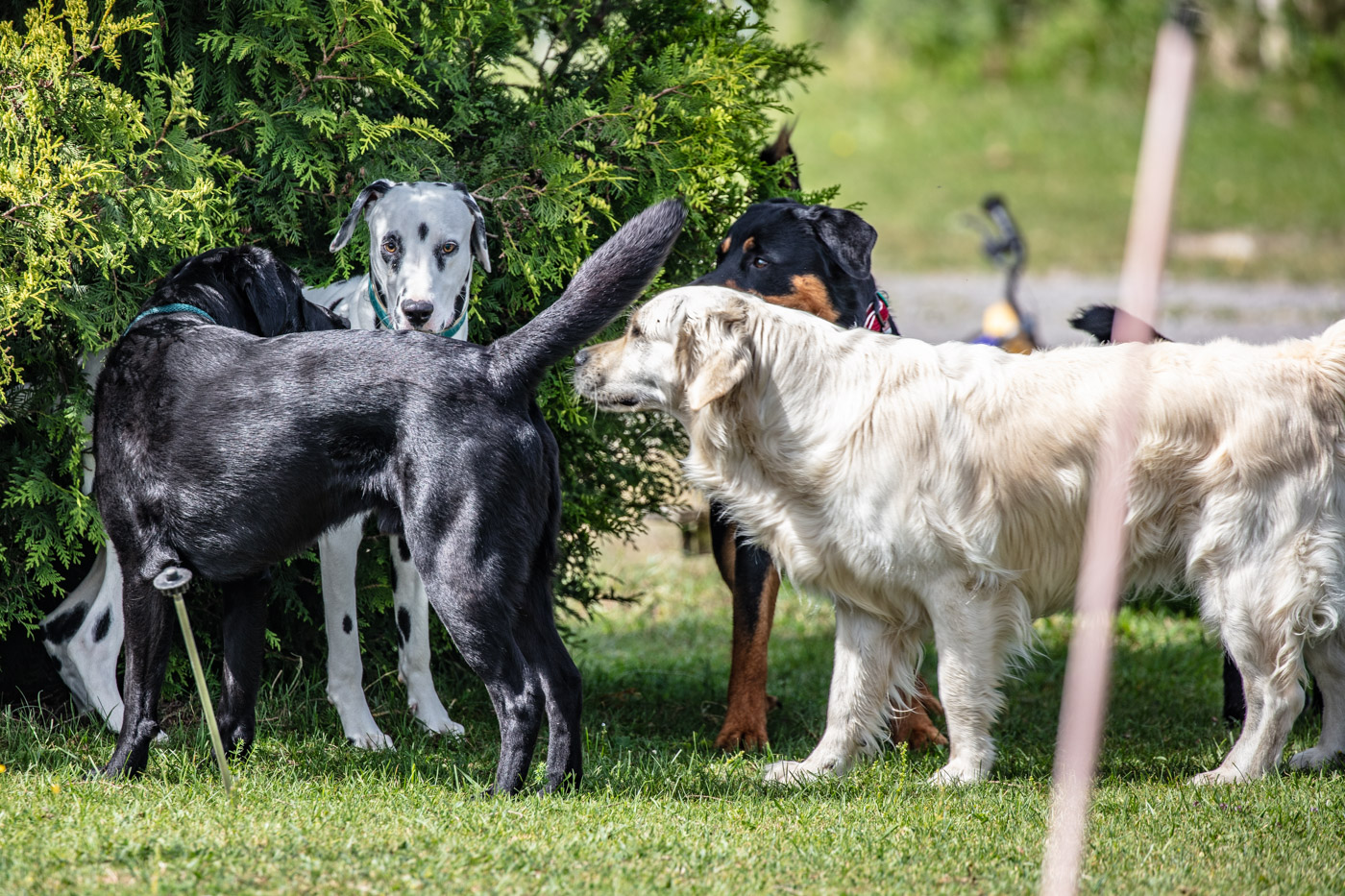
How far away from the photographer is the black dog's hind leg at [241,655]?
4578 millimetres

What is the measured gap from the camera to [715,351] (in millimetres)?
4492

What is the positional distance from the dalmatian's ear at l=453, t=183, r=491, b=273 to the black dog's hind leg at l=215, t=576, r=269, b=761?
59.2 inches

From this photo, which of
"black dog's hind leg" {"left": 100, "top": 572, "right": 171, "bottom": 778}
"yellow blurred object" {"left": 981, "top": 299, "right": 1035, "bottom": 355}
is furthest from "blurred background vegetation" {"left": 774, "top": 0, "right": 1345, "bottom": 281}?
"black dog's hind leg" {"left": 100, "top": 572, "right": 171, "bottom": 778}

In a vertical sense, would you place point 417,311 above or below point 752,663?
above

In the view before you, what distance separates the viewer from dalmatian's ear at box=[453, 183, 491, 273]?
16.8 feet

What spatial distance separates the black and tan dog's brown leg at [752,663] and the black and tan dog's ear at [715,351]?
914 mm

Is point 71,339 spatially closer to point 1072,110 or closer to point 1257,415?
point 1257,415

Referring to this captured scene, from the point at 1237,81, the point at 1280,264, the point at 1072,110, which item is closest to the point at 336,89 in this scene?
the point at 1280,264

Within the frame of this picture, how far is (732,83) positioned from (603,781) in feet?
9.88

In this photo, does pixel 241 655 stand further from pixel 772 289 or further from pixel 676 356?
pixel 772 289

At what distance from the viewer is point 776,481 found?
4672 millimetres

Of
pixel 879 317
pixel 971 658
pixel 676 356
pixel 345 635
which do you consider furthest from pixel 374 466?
pixel 879 317

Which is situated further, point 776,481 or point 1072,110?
point 1072,110

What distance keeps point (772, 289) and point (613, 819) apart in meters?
2.41
